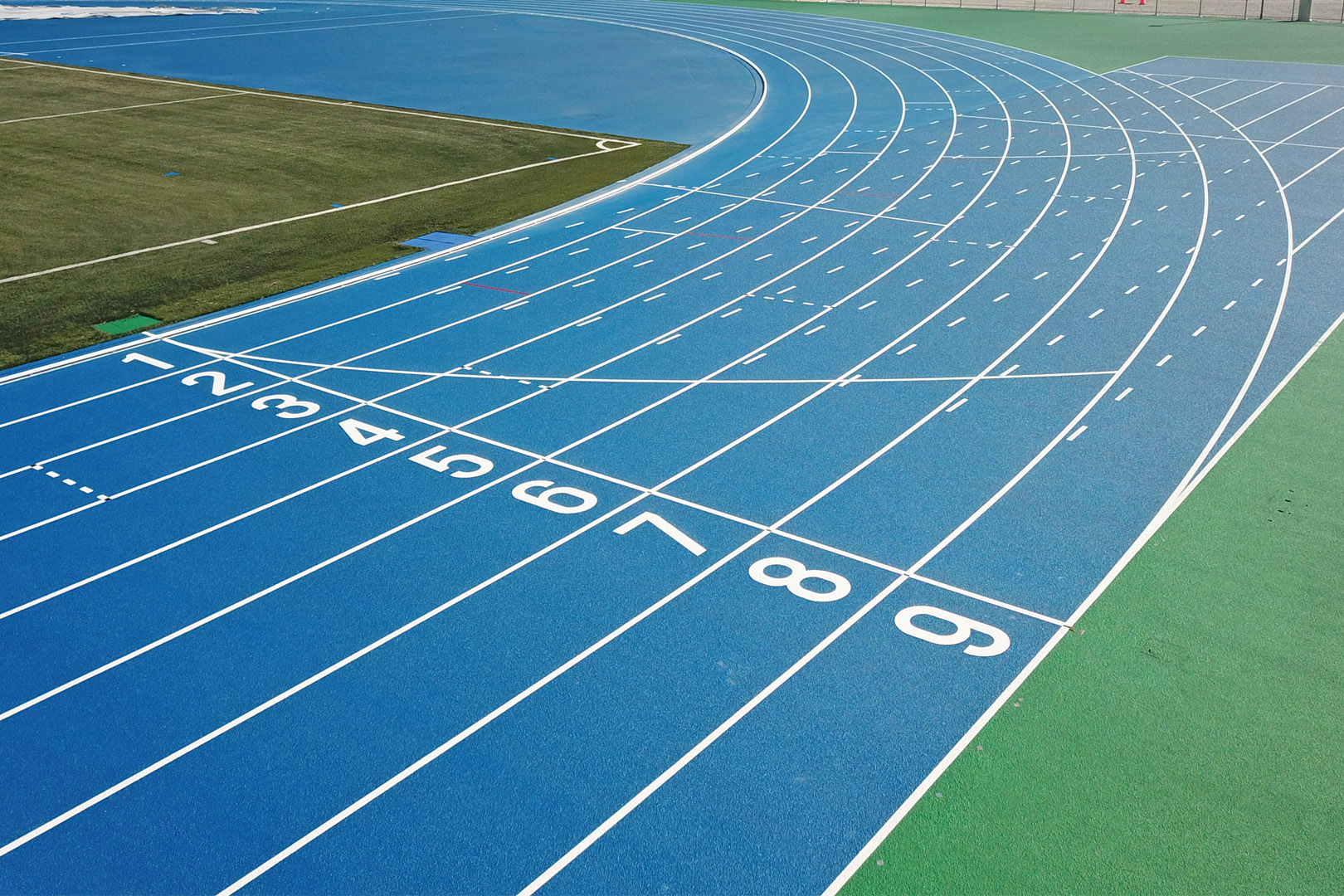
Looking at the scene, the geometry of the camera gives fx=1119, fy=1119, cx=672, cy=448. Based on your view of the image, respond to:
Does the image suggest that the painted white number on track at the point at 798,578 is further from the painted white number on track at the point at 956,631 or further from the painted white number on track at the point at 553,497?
the painted white number on track at the point at 553,497

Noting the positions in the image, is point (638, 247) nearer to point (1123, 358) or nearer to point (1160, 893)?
point (1123, 358)

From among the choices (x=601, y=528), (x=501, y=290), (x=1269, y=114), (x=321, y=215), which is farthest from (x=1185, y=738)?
(x=1269, y=114)

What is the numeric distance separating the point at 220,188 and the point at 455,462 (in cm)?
1074

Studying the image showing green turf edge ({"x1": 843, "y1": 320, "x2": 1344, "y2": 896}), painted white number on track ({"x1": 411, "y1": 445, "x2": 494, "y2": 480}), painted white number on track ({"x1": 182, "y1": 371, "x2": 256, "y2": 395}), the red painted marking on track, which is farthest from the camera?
the red painted marking on track

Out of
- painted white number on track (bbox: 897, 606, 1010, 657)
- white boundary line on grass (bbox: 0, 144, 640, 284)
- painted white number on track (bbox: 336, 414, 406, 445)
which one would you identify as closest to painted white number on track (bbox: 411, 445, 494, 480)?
painted white number on track (bbox: 336, 414, 406, 445)

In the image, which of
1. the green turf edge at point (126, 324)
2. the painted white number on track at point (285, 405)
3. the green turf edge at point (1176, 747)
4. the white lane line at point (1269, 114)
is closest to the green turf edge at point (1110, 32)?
the white lane line at point (1269, 114)

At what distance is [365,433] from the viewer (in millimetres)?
8969

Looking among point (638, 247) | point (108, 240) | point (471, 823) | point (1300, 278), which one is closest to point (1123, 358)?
point (1300, 278)

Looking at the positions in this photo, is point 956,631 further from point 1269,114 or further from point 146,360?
point 1269,114

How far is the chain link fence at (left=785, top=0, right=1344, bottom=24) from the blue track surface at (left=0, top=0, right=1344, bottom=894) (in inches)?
990

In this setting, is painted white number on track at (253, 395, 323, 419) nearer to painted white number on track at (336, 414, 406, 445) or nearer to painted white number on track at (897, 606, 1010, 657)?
painted white number on track at (336, 414, 406, 445)

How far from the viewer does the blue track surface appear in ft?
17.0

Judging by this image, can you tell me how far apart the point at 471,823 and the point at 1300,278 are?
10880mm

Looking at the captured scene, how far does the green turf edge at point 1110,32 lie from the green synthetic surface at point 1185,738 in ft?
70.9
